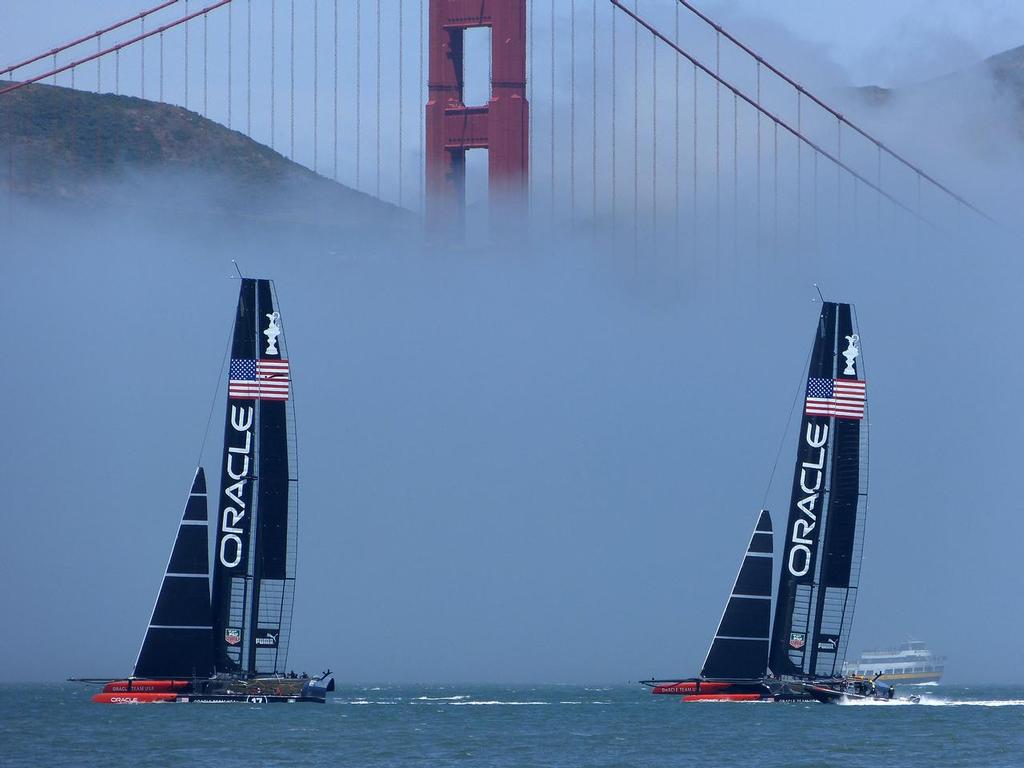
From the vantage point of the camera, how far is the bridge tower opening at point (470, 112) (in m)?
50.3

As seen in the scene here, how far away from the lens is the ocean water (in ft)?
120

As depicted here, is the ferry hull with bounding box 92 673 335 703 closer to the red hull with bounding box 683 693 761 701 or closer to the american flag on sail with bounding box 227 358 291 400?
the american flag on sail with bounding box 227 358 291 400

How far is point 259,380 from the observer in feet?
148

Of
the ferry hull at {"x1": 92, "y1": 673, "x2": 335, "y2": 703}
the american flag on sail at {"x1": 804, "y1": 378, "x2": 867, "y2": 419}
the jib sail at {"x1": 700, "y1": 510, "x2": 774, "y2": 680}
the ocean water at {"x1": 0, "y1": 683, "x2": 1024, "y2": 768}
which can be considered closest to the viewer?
the ocean water at {"x1": 0, "y1": 683, "x2": 1024, "y2": 768}

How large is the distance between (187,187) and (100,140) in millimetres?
7388

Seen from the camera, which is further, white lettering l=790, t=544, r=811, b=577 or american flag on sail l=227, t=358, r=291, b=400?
white lettering l=790, t=544, r=811, b=577

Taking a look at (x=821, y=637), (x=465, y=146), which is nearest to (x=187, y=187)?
(x=465, y=146)

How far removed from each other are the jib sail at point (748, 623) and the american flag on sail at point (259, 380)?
10196mm

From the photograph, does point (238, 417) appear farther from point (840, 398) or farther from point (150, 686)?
point (840, 398)

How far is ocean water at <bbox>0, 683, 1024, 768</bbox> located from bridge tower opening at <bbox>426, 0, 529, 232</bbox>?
11667 millimetres

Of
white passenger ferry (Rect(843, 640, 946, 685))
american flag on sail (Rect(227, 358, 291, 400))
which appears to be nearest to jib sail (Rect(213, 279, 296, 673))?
american flag on sail (Rect(227, 358, 291, 400))

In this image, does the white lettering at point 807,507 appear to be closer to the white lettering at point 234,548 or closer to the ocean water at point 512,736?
the ocean water at point 512,736

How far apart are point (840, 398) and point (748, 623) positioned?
5.30 metres

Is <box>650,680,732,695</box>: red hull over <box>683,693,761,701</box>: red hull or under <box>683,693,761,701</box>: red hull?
over
